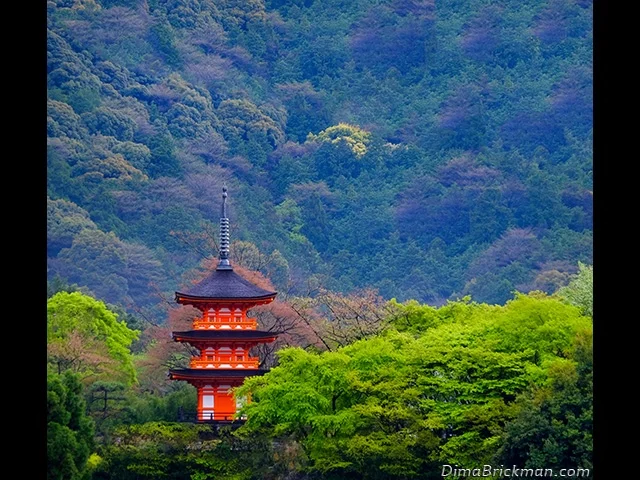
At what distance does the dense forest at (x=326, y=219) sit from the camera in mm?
22016

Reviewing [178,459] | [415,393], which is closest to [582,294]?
[415,393]

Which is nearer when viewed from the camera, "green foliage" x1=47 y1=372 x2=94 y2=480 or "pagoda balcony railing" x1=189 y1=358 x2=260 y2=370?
"green foliage" x1=47 y1=372 x2=94 y2=480

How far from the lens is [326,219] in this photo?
2087 inches

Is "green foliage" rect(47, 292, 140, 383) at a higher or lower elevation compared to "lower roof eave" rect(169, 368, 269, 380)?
higher

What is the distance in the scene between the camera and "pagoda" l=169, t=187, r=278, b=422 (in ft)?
88.6

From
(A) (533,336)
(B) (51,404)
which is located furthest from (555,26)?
(B) (51,404)

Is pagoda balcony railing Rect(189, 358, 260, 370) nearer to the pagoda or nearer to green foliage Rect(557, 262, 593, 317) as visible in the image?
the pagoda

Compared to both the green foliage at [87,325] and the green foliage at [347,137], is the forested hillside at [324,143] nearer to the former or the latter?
the green foliage at [347,137]

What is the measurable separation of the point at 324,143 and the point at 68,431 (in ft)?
125

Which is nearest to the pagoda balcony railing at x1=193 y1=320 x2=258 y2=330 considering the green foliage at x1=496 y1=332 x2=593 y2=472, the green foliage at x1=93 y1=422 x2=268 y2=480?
the green foliage at x1=93 y1=422 x2=268 y2=480

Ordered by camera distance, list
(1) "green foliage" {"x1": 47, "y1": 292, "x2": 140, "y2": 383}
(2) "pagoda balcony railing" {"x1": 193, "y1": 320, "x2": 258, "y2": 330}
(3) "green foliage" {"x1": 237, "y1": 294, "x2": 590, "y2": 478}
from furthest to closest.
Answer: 1. (1) "green foliage" {"x1": 47, "y1": 292, "x2": 140, "y2": 383}
2. (2) "pagoda balcony railing" {"x1": 193, "y1": 320, "x2": 258, "y2": 330}
3. (3) "green foliage" {"x1": 237, "y1": 294, "x2": 590, "y2": 478}

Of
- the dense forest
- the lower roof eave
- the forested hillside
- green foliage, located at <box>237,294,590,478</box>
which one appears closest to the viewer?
green foliage, located at <box>237,294,590,478</box>

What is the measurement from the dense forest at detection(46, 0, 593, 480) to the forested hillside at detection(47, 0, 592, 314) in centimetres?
11

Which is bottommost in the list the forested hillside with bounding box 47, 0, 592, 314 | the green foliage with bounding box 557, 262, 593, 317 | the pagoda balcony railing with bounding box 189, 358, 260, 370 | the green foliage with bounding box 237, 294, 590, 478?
the green foliage with bounding box 237, 294, 590, 478
